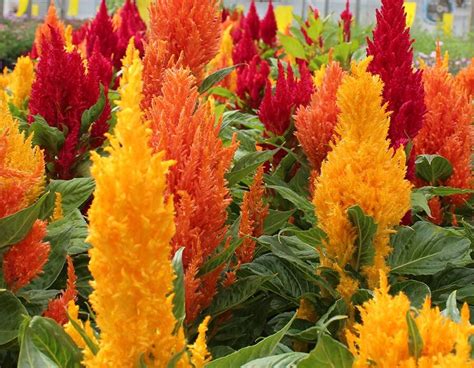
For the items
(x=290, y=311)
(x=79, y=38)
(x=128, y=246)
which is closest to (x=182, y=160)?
(x=128, y=246)

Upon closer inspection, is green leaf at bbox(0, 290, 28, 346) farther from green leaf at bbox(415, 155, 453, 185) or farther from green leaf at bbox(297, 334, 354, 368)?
green leaf at bbox(415, 155, 453, 185)

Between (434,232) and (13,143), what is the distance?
106cm

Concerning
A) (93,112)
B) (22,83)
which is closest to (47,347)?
(93,112)

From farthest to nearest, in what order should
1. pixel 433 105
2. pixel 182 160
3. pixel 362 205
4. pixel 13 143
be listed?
pixel 433 105 → pixel 13 143 → pixel 362 205 → pixel 182 160

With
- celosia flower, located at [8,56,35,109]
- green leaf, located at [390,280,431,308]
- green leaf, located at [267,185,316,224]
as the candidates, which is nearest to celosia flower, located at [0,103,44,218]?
green leaf, located at [267,185,316,224]

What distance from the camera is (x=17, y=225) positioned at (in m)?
1.65

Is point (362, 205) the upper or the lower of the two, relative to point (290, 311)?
upper

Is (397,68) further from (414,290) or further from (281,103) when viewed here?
(414,290)

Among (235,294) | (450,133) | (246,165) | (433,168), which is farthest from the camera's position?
(450,133)

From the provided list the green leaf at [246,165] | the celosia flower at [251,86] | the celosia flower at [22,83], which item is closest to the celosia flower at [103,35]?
the celosia flower at [22,83]

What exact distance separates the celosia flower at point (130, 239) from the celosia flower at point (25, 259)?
0.64m

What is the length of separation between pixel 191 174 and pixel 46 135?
2.85 feet

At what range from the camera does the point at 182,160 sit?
5.29 feet

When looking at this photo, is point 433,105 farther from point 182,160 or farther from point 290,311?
point 182,160
